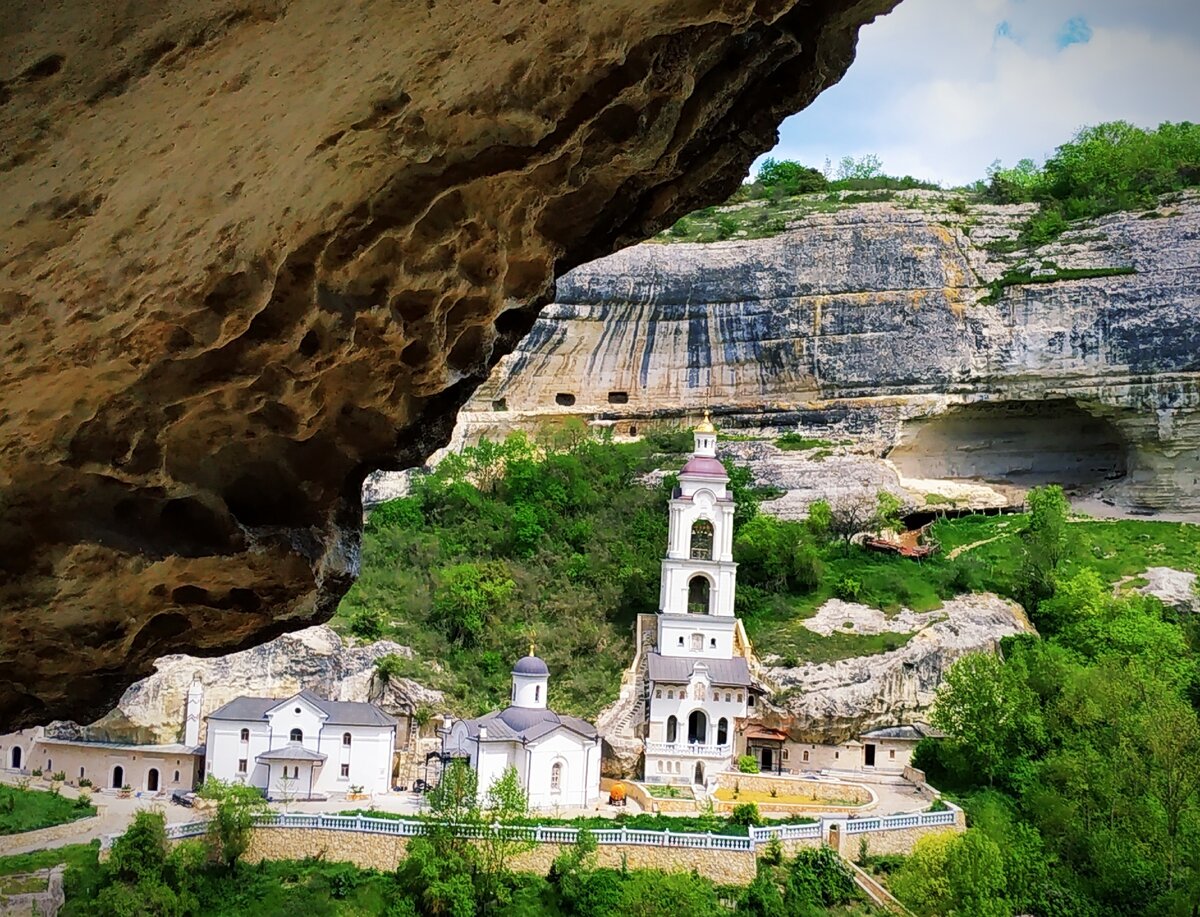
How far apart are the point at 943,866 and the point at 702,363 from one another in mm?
31157

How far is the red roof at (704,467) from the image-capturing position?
3900 centimetres

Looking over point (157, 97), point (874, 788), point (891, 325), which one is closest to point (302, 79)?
point (157, 97)

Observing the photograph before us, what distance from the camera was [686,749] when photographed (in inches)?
1289

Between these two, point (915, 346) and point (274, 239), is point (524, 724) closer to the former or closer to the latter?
point (915, 346)

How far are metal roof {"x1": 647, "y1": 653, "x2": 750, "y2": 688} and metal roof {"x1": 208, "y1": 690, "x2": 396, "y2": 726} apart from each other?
742cm

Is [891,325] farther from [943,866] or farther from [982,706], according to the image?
[943,866]

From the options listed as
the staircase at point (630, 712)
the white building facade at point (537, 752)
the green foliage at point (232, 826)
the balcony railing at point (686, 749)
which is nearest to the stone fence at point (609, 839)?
the green foliage at point (232, 826)

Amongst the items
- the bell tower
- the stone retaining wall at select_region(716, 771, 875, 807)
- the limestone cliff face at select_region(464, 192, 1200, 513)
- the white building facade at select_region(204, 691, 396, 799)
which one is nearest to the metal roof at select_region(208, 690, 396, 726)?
the white building facade at select_region(204, 691, 396, 799)

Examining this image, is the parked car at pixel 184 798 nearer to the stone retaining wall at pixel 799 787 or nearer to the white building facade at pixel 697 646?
the white building facade at pixel 697 646

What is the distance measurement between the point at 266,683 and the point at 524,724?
8775 mm

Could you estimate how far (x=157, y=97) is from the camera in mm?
3312

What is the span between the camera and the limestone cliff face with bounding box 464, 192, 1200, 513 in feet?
156

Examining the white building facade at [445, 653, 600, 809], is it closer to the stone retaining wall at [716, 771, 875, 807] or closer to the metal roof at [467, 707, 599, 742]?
the metal roof at [467, 707, 599, 742]

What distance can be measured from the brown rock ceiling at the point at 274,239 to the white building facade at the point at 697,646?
2684 cm
